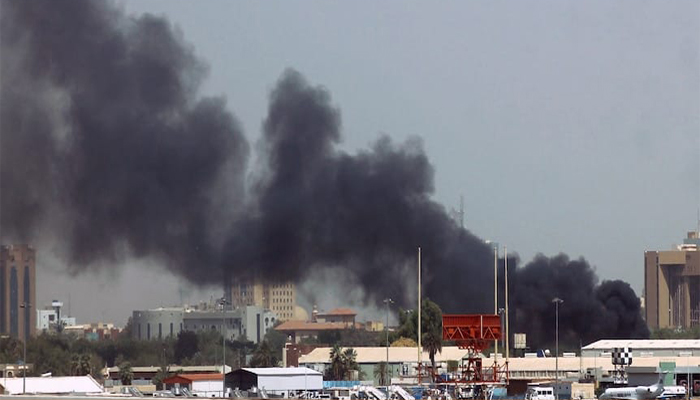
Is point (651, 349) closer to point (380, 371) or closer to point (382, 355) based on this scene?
point (380, 371)

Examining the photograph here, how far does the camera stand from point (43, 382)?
10262 cm

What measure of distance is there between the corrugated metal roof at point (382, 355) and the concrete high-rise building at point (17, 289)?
3518 cm

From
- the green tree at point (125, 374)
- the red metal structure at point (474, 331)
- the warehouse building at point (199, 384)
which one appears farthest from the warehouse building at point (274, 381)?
the green tree at point (125, 374)

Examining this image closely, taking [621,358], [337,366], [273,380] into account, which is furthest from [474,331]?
[337,366]

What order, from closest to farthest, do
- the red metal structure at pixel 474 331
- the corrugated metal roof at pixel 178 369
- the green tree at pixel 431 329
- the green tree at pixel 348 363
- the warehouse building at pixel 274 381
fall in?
the red metal structure at pixel 474 331, the warehouse building at pixel 274 381, the green tree at pixel 348 363, the green tree at pixel 431 329, the corrugated metal roof at pixel 178 369

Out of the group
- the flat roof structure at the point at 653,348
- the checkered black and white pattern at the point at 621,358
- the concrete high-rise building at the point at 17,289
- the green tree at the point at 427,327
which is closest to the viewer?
the checkered black and white pattern at the point at 621,358

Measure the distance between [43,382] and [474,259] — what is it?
73.8m

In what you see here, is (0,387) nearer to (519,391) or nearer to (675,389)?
(519,391)

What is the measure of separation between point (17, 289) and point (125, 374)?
53.2 metres

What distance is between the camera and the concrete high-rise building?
519 ft

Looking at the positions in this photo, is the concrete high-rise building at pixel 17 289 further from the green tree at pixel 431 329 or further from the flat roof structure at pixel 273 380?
the flat roof structure at pixel 273 380

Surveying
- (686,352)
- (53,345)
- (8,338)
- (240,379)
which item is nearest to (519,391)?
(240,379)

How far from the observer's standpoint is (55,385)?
336 feet

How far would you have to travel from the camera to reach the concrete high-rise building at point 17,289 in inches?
6225
